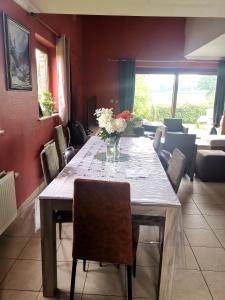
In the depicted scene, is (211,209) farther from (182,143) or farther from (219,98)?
(219,98)

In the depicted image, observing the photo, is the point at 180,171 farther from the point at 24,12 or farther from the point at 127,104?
the point at 127,104

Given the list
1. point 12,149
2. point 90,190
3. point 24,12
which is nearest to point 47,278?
point 90,190

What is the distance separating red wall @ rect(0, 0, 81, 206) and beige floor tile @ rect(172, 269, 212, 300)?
1.91 meters

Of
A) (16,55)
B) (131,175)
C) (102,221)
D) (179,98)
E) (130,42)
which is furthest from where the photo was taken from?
(179,98)

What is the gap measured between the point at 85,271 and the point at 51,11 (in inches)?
114

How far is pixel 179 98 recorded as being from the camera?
23.5ft

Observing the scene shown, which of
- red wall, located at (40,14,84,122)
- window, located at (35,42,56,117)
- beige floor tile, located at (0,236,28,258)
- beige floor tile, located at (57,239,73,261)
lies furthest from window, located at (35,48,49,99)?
beige floor tile, located at (57,239,73,261)

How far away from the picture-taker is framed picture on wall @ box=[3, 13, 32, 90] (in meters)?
2.49

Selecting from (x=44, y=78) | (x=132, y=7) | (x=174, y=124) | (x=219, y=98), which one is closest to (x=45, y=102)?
(x=44, y=78)

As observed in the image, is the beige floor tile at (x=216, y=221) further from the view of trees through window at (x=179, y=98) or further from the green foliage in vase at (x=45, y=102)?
the view of trees through window at (x=179, y=98)

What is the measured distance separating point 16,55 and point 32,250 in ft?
6.57

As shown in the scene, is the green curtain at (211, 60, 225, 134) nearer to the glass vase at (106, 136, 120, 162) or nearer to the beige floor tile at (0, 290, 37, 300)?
the glass vase at (106, 136, 120, 162)

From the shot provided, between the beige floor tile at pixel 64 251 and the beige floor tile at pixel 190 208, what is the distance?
148cm

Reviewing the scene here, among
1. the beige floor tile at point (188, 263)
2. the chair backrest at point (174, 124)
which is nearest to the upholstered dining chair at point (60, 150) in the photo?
the beige floor tile at point (188, 263)
